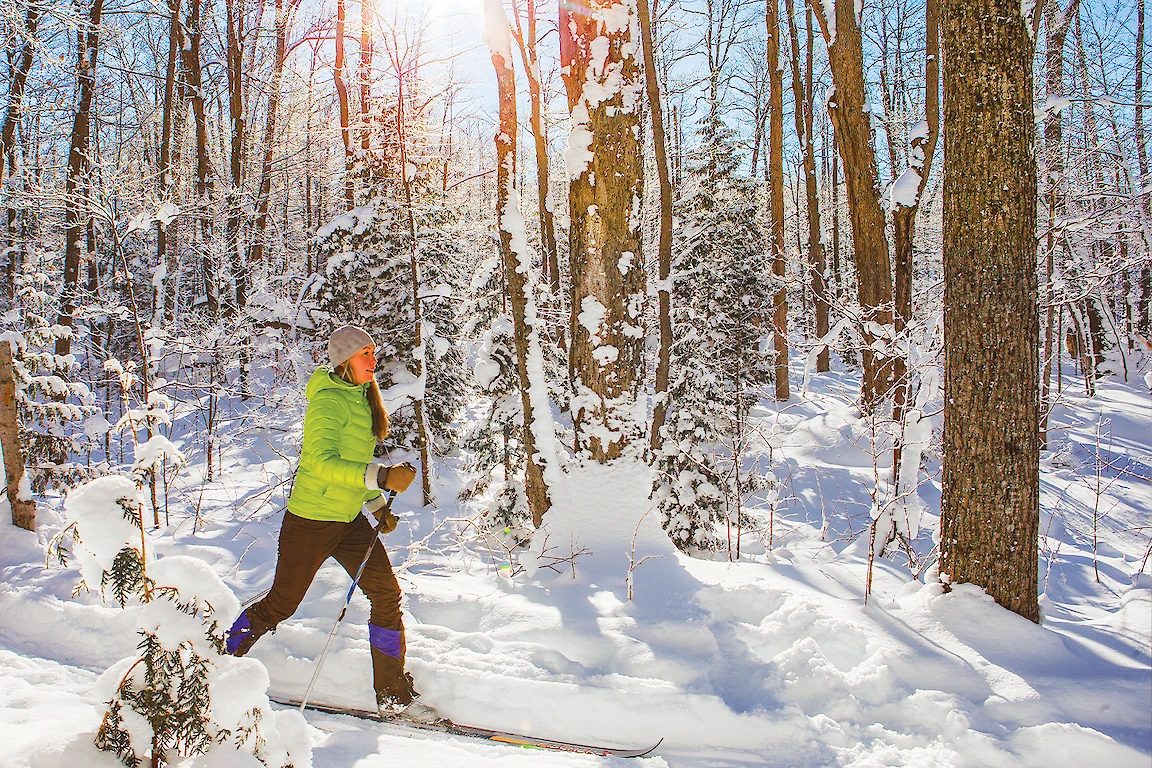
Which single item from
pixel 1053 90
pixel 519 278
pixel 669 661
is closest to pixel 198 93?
pixel 519 278

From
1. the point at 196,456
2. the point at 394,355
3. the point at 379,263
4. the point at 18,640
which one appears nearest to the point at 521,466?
the point at 394,355

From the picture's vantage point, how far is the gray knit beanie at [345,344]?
3.66 m

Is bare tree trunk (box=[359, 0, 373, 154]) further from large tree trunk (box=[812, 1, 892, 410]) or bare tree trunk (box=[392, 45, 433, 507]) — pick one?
large tree trunk (box=[812, 1, 892, 410])

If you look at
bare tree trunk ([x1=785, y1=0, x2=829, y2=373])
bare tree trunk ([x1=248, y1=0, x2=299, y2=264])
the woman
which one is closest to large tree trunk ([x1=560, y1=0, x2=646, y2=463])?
the woman

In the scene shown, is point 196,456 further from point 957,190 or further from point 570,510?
point 957,190

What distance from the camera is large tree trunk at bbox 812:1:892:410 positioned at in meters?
6.95

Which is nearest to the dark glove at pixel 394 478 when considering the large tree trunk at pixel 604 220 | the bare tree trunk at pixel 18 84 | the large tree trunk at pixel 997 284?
the large tree trunk at pixel 604 220

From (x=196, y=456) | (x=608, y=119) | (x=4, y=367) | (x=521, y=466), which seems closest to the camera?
(x=608, y=119)

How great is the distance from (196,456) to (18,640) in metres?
13.3

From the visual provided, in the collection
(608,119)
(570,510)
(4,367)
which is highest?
(608,119)

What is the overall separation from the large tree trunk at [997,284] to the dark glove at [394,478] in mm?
3190

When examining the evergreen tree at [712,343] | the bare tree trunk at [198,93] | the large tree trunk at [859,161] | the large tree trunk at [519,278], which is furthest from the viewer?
the bare tree trunk at [198,93]

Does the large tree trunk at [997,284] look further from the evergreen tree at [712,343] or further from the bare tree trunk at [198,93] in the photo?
the bare tree trunk at [198,93]

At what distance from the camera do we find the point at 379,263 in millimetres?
13258
